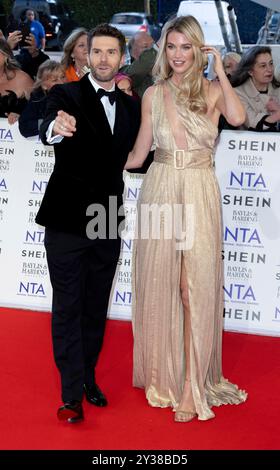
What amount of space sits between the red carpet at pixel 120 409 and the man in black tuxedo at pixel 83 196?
201mm

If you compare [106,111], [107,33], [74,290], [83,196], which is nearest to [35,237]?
[74,290]

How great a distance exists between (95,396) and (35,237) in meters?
2.03

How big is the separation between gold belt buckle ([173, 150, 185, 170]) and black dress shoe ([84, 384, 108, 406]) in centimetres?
133

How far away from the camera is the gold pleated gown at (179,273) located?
477 centimetres

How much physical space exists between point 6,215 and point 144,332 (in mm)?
2137

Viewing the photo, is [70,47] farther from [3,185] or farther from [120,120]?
[120,120]

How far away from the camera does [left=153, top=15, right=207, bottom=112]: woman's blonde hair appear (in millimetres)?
4570

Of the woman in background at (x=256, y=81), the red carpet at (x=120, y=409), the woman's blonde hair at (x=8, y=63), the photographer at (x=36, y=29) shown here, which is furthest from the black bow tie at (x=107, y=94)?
the photographer at (x=36, y=29)

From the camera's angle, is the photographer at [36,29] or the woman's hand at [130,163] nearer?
the woman's hand at [130,163]

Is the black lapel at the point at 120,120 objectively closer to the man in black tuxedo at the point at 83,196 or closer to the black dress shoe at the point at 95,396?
the man in black tuxedo at the point at 83,196

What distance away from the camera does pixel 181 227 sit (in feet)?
15.8

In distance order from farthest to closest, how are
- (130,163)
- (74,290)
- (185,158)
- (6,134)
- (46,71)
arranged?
1. (46,71)
2. (6,134)
3. (130,163)
4. (185,158)
5. (74,290)

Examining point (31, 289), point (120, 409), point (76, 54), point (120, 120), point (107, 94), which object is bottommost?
point (120, 409)

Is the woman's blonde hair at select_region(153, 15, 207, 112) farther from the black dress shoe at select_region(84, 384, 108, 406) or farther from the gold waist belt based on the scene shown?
the black dress shoe at select_region(84, 384, 108, 406)
